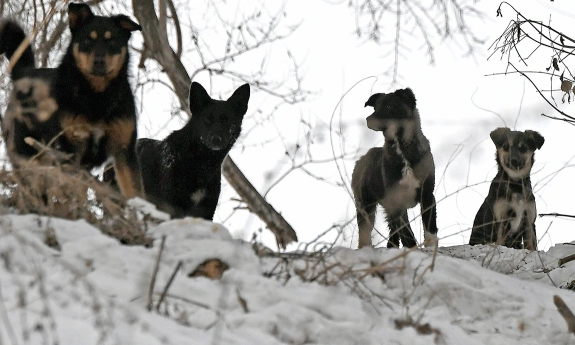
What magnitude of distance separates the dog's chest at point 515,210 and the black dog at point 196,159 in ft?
11.7

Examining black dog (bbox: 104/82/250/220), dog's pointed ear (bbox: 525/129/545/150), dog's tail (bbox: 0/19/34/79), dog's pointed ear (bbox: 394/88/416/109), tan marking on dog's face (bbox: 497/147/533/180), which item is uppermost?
dog's pointed ear (bbox: 394/88/416/109)

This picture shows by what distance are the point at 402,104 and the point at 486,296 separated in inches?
223

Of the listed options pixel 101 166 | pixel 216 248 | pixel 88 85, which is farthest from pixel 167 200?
pixel 216 248

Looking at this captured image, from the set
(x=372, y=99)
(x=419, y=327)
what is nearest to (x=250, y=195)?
(x=372, y=99)

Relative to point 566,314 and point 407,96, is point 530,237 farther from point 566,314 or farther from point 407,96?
point 566,314

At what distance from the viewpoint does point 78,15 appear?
7.05 metres

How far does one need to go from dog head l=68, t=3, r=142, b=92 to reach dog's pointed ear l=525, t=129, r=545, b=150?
217 inches

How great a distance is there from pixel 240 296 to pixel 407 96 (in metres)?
6.73

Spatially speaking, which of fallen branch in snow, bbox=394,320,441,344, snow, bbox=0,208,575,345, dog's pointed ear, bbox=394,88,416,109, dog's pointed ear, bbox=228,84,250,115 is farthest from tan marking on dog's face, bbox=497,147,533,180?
fallen branch in snow, bbox=394,320,441,344

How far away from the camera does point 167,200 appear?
26.4 ft

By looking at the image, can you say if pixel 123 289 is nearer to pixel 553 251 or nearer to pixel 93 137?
pixel 93 137

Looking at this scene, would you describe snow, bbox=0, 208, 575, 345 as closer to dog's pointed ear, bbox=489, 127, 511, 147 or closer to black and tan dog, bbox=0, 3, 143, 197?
black and tan dog, bbox=0, 3, 143, 197

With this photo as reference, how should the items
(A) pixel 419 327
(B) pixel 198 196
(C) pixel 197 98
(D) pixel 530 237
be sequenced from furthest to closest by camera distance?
1. (D) pixel 530 237
2. (C) pixel 197 98
3. (B) pixel 198 196
4. (A) pixel 419 327

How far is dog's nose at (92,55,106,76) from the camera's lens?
22.5ft
